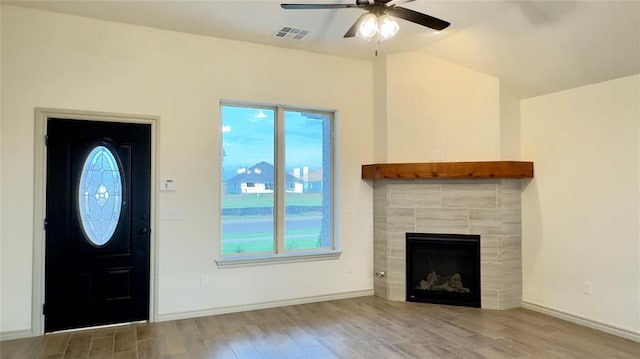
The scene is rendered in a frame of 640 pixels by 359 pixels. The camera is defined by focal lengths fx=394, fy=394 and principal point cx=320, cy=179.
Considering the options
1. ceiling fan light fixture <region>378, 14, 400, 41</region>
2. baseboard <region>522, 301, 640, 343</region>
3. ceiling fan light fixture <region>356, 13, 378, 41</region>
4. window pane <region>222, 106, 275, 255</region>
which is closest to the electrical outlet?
window pane <region>222, 106, 275, 255</region>

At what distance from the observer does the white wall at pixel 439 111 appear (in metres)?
4.54

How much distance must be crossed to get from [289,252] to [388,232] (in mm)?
1246

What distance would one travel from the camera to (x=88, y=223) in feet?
Answer: 12.7

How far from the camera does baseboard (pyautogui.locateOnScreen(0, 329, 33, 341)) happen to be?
3.55 meters

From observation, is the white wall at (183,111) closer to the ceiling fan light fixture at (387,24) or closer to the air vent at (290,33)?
the air vent at (290,33)

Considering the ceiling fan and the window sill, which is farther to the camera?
the window sill

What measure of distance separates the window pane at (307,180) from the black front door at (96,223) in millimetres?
1605

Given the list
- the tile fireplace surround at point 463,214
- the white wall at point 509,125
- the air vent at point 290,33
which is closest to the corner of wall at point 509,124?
the white wall at point 509,125

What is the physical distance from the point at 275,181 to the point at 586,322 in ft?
11.8

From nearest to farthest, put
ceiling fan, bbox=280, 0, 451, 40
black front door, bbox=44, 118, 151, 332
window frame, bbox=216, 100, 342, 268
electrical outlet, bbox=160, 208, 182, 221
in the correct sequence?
ceiling fan, bbox=280, 0, 451, 40, black front door, bbox=44, 118, 151, 332, electrical outlet, bbox=160, 208, 182, 221, window frame, bbox=216, 100, 342, 268

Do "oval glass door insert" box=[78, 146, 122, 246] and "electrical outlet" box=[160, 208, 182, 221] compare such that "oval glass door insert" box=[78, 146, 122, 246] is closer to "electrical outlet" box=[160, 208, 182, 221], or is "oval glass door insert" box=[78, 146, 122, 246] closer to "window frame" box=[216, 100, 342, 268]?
"electrical outlet" box=[160, 208, 182, 221]

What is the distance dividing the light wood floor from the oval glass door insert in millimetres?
975

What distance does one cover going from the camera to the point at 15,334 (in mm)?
3588

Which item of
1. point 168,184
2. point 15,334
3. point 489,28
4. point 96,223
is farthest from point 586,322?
point 15,334
